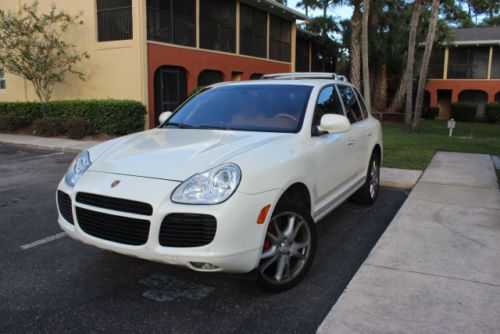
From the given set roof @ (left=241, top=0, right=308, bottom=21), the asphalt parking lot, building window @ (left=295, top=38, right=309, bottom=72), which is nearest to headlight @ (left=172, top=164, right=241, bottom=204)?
the asphalt parking lot

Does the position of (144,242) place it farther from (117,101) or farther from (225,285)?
(117,101)

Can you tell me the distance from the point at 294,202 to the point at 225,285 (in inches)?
35.5

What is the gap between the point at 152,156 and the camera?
3535 millimetres

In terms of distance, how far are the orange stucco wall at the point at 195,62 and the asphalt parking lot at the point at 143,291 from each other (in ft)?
38.7

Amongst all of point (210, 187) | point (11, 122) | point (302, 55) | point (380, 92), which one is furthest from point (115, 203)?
point (302, 55)

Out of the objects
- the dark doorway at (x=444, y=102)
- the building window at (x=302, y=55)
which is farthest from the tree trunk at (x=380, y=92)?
the dark doorway at (x=444, y=102)

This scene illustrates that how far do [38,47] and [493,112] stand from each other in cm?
2539

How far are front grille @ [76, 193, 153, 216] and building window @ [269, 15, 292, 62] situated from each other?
2188 centimetres

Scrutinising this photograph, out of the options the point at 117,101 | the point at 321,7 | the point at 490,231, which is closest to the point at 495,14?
the point at 321,7

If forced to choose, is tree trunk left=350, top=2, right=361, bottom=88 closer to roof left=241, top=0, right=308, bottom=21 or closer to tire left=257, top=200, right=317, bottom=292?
roof left=241, top=0, right=308, bottom=21

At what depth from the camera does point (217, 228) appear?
3.01m

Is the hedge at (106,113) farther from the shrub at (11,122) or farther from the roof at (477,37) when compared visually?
the roof at (477,37)

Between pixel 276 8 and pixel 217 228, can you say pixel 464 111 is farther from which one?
pixel 217 228

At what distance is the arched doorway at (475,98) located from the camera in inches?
1241
